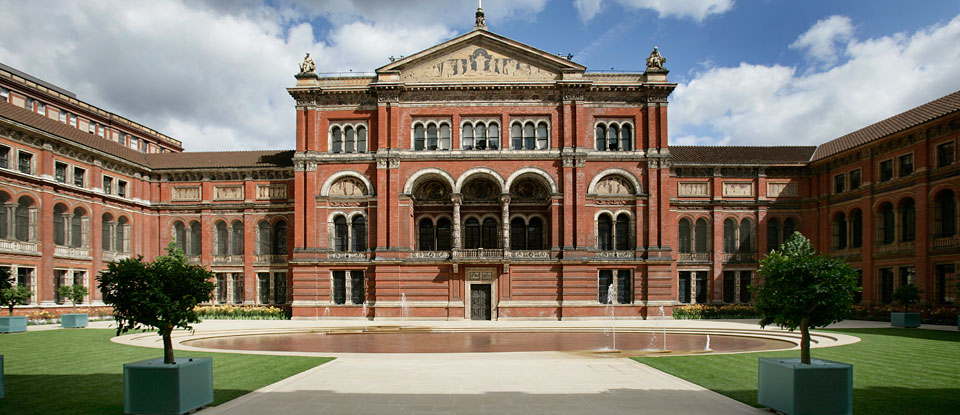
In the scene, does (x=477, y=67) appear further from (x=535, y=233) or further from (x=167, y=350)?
(x=167, y=350)

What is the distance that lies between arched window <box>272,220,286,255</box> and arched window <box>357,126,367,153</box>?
937 cm

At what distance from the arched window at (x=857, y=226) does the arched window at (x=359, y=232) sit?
33.8 meters

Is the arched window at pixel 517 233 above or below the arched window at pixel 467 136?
below

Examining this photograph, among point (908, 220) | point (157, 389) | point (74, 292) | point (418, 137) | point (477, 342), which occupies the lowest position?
point (477, 342)

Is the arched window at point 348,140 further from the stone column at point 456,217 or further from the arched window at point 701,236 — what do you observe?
the arched window at point 701,236

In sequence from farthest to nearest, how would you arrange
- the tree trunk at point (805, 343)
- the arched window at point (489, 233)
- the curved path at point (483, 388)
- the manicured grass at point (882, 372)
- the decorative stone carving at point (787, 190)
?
1. the decorative stone carving at point (787, 190)
2. the arched window at point (489, 233)
3. the manicured grass at point (882, 372)
4. the tree trunk at point (805, 343)
5. the curved path at point (483, 388)

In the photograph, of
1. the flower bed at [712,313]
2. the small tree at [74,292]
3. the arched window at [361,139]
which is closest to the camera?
the small tree at [74,292]

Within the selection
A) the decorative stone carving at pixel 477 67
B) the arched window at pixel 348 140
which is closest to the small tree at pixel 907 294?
the decorative stone carving at pixel 477 67

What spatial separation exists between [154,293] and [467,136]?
104ft

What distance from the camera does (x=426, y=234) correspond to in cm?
4509

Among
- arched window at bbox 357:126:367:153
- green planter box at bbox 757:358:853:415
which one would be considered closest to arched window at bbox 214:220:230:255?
arched window at bbox 357:126:367:153

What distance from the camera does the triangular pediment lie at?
42.0 meters

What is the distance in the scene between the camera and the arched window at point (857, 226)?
137ft

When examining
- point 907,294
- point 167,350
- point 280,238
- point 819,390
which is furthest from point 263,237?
point 819,390
